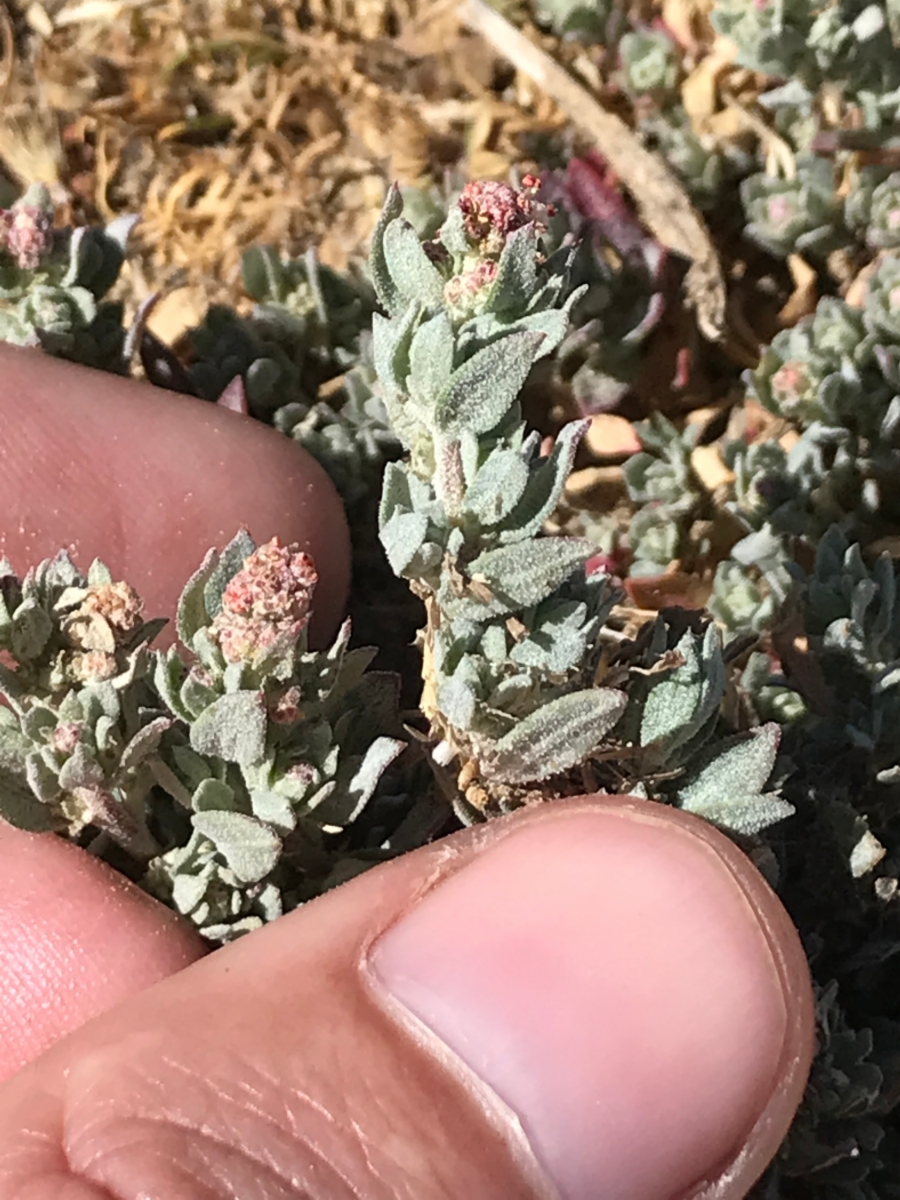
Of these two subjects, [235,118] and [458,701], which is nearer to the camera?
[458,701]

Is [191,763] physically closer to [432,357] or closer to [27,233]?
[432,357]

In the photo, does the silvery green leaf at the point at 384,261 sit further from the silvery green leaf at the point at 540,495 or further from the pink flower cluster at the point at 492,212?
the silvery green leaf at the point at 540,495

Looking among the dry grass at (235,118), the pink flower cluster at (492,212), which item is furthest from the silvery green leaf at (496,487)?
the dry grass at (235,118)

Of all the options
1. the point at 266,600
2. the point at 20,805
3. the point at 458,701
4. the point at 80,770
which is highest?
the point at 266,600

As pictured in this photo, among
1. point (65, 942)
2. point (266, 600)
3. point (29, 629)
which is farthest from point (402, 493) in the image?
point (65, 942)

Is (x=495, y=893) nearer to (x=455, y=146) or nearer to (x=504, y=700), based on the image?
(x=504, y=700)

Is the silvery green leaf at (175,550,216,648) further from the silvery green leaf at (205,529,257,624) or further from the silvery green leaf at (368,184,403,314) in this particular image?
the silvery green leaf at (368,184,403,314)
